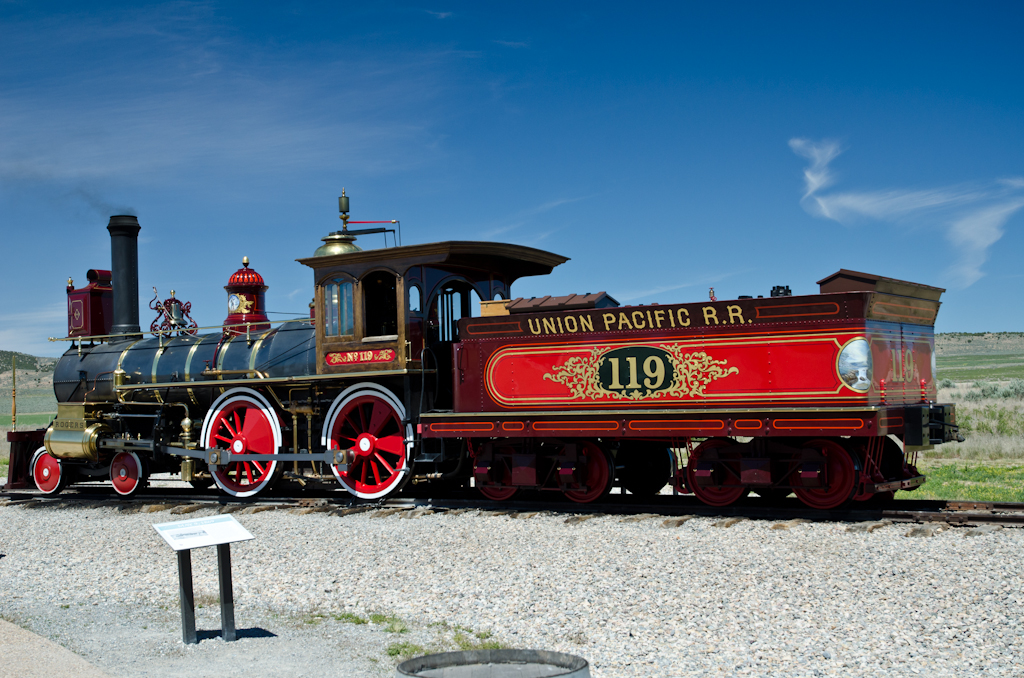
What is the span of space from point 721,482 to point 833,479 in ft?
3.96

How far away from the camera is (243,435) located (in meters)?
13.4

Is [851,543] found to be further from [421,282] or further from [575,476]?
[421,282]

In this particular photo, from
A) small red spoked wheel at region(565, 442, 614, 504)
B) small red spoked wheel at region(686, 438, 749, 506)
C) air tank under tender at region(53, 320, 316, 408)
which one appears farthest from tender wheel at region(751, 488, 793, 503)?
air tank under tender at region(53, 320, 316, 408)

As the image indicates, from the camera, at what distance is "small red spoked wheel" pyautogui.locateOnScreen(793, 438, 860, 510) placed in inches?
392

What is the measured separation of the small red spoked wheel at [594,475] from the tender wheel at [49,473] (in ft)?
27.7

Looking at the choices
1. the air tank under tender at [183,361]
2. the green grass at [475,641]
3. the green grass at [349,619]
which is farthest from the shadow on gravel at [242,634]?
the air tank under tender at [183,361]

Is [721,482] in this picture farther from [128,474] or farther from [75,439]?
[75,439]

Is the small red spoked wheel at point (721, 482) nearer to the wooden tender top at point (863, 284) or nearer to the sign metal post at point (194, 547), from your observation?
the wooden tender top at point (863, 284)

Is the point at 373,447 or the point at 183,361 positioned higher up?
the point at 183,361

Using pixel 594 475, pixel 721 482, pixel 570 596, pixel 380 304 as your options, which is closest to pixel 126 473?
pixel 380 304

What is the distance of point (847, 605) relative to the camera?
252 inches

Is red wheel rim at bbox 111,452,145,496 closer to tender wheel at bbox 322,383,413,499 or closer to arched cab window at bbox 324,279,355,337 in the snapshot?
tender wheel at bbox 322,383,413,499

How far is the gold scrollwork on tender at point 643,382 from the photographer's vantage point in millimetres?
10383

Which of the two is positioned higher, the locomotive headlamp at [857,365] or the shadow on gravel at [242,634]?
the locomotive headlamp at [857,365]
